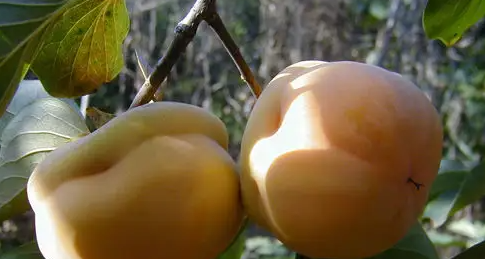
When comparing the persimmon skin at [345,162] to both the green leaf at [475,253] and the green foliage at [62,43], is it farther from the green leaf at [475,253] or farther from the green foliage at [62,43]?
the green foliage at [62,43]

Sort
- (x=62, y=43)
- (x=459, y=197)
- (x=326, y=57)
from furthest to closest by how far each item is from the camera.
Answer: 1. (x=326, y=57)
2. (x=459, y=197)
3. (x=62, y=43)

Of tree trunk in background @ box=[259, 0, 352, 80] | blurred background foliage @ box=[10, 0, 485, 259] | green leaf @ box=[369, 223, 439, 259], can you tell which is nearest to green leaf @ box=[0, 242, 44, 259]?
green leaf @ box=[369, 223, 439, 259]

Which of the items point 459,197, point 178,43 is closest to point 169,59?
point 178,43

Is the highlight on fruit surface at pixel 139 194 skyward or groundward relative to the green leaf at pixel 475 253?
skyward

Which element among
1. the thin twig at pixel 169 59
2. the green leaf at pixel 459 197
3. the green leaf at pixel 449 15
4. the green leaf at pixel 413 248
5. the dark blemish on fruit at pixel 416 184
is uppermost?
the thin twig at pixel 169 59

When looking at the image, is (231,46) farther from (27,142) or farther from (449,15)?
(449,15)

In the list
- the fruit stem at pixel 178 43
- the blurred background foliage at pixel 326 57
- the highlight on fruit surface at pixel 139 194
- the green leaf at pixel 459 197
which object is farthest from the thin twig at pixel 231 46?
the blurred background foliage at pixel 326 57
